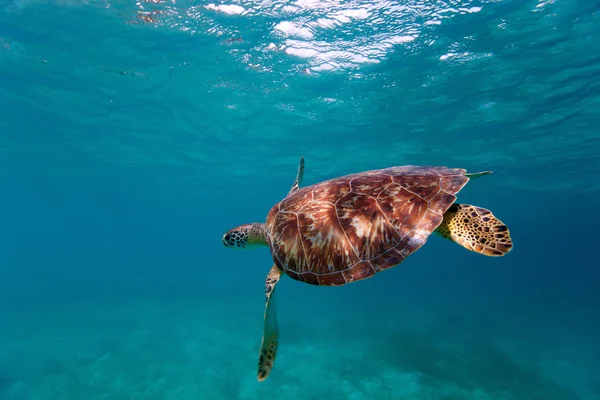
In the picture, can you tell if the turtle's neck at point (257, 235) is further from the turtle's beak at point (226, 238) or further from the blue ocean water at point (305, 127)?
the blue ocean water at point (305, 127)

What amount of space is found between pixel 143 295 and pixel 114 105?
18.5m

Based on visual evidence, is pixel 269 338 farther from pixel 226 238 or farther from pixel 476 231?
pixel 476 231

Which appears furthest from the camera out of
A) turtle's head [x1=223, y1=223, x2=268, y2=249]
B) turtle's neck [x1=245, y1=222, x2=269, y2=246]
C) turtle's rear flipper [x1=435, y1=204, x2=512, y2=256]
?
turtle's head [x1=223, y1=223, x2=268, y2=249]

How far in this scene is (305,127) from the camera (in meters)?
18.7

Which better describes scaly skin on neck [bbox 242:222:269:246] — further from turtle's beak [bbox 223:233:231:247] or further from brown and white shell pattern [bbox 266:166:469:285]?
brown and white shell pattern [bbox 266:166:469:285]

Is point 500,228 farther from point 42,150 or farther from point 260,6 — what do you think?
point 42,150

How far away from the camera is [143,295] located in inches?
1103

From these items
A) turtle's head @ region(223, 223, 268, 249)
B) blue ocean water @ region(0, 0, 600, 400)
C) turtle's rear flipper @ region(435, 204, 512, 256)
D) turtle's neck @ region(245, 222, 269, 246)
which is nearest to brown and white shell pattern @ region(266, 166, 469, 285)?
turtle's rear flipper @ region(435, 204, 512, 256)

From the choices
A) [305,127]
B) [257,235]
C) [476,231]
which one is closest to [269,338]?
[257,235]

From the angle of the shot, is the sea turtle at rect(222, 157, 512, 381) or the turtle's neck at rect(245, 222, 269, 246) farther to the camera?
the turtle's neck at rect(245, 222, 269, 246)

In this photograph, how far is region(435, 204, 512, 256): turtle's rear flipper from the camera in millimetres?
2652

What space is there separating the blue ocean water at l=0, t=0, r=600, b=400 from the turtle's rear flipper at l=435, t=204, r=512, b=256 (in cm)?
791

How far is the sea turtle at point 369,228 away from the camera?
2.93 meters

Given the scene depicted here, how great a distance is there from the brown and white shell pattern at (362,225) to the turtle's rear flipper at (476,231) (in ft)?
0.95
